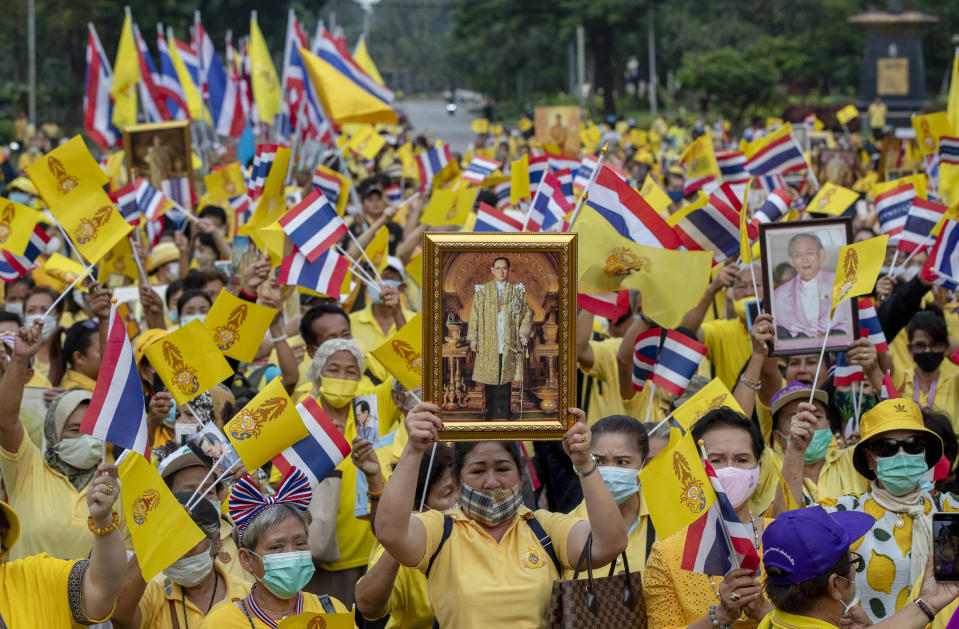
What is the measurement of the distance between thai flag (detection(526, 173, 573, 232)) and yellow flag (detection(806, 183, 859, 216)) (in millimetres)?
2103

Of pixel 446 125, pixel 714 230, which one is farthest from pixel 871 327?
pixel 446 125

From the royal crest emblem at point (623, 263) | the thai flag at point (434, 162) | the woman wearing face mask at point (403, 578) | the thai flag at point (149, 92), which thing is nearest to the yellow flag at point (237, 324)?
the royal crest emblem at point (623, 263)

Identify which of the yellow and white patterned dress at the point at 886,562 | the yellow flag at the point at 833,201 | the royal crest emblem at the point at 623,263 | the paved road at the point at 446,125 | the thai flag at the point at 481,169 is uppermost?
the royal crest emblem at the point at 623,263

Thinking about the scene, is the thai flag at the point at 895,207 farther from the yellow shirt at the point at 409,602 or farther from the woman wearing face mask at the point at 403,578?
the yellow shirt at the point at 409,602

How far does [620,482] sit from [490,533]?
83 centimetres

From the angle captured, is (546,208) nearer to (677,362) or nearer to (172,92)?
(677,362)

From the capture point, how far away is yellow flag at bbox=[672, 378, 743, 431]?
17.0 ft

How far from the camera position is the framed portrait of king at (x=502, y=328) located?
4047 millimetres

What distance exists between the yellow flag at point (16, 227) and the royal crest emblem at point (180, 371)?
2490 mm

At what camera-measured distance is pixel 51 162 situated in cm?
678

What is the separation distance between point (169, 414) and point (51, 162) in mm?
1620

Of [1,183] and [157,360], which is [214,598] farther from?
[1,183]

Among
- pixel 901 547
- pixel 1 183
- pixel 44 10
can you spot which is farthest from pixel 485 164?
pixel 44 10

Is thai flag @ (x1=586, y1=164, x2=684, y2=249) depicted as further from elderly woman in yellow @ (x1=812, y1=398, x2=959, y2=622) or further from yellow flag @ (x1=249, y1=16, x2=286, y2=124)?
yellow flag @ (x1=249, y1=16, x2=286, y2=124)
